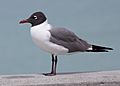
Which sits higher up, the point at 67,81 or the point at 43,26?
the point at 43,26

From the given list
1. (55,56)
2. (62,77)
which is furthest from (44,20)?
(62,77)

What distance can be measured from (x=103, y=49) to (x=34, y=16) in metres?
1.27

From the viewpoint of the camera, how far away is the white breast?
Answer: 5.82 meters

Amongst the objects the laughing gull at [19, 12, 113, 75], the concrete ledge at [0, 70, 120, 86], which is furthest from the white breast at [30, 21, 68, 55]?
the concrete ledge at [0, 70, 120, 86]

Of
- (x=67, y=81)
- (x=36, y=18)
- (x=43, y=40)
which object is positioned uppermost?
(x=36, y=18)

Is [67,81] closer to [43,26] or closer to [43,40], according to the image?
[43,40]

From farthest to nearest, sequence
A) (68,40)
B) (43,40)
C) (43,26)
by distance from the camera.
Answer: (68,40) < (43,26) < (43,40)

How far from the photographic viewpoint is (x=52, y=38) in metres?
5.90

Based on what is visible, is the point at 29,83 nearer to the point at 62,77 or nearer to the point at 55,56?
the point at 62,77

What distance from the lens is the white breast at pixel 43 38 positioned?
5.82m

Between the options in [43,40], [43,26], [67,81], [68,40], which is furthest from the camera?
[68,40]

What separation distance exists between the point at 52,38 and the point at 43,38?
0.49ft

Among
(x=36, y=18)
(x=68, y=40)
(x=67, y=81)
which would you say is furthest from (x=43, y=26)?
(x=67, y=81)

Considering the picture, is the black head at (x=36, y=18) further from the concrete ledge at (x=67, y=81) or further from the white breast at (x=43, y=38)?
the concrete ledge at (x=67, y=81)
